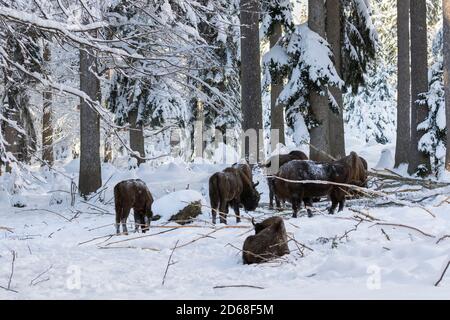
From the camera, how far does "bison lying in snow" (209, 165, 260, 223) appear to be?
34.0 feet

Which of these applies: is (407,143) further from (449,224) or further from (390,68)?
(390,68)

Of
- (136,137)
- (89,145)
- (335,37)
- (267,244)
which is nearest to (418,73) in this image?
(335,37)

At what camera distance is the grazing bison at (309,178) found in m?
9.57

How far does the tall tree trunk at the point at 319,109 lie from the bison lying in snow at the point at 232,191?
13.4 feet

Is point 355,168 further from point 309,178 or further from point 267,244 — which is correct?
point 267,244

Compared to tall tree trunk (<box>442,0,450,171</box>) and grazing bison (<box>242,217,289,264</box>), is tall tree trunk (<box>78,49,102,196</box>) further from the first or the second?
grazing bison (<box>242,217,289,264</box>)

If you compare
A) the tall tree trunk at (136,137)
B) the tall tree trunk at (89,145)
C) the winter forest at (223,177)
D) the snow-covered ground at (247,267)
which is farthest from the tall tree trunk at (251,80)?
the snow-covered ground at (247,267)

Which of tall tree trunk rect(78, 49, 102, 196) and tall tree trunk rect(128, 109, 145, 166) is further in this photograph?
tall tree trunk rect(128, 109, 145, 166)

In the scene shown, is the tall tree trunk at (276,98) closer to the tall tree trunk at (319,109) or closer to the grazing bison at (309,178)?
the tall tree trunk at (319,109)

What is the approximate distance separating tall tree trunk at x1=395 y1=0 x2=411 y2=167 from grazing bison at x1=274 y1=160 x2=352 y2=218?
9.48 metres

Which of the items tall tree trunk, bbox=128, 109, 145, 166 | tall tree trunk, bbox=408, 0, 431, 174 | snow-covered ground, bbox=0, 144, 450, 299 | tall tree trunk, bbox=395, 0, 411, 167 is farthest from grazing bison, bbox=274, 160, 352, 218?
tall tree trunk, bbox=128, 109, 145, 166

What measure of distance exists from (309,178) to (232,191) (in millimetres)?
1712

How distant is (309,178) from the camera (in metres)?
9.60
